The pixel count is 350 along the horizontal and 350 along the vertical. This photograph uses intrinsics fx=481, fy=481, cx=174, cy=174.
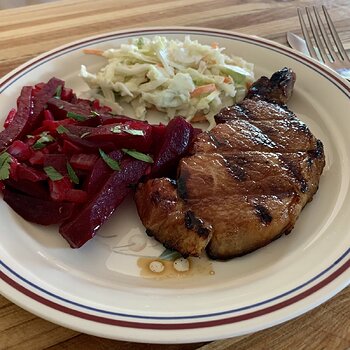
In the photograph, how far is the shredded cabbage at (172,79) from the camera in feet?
8.80

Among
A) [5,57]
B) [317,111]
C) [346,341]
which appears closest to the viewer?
[346,341]

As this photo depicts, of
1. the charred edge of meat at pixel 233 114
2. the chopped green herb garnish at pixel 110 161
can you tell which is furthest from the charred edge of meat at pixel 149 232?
the charred edge of meat at pixel 233 114

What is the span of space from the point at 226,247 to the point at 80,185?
67cm

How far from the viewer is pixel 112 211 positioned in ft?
6.39

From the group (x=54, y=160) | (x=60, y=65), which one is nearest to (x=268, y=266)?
(x=54, y=160)

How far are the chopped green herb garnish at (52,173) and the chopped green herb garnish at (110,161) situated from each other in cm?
19

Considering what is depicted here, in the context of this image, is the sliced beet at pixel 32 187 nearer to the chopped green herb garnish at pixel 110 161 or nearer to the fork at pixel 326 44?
the chopped green herb garnish at pixel 110 161

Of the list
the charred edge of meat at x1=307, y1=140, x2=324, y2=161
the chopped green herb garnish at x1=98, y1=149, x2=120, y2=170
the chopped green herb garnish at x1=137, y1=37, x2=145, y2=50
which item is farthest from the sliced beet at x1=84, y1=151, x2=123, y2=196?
the chopped green herb garnish at x1=137, y1=37, x2=145, y2=50

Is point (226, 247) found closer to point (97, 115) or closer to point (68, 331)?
point (68, 331)

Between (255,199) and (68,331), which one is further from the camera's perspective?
(255,199)

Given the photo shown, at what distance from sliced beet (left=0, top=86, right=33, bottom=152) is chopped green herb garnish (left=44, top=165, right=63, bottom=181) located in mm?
322

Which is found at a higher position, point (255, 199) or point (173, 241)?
point (255, 199)

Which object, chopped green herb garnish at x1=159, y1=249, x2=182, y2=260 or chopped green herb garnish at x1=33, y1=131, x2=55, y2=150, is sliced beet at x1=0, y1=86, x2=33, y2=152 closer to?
chopped green herb garnish at x1=33, y1=131, x2=55, y2=150

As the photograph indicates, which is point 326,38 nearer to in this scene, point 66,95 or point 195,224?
point 66,95
